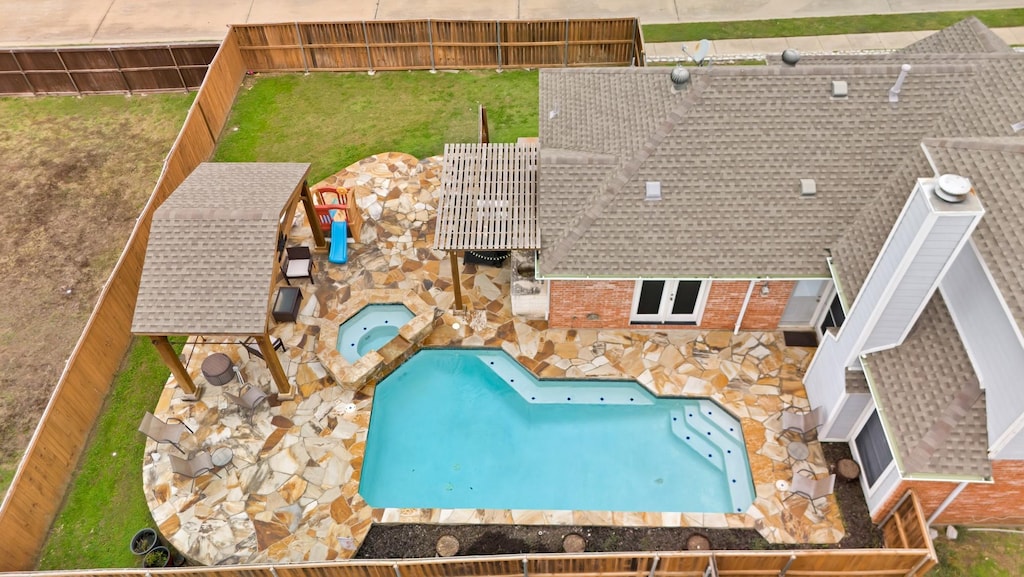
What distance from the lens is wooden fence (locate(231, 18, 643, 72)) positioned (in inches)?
1039

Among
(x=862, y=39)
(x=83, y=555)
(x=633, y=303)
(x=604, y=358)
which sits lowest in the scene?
(x=83, y=555)

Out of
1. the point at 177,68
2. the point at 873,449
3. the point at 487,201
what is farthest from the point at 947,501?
the point at 177,68

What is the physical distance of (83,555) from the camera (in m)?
14.9

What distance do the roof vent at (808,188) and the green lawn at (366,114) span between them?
1140 cm

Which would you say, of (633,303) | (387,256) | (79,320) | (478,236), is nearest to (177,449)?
(79,320)

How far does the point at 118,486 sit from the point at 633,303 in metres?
14.3

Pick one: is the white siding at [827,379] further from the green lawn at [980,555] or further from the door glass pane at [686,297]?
the green lawn at [980,555]

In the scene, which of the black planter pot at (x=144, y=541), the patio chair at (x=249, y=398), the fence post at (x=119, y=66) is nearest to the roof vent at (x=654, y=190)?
the patio chair at (x=249, y=398)

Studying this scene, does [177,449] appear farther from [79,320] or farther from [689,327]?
[689,327]

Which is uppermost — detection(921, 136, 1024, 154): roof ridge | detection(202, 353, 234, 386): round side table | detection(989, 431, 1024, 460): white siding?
detection(921, 136, 1024, 154): roof ridge

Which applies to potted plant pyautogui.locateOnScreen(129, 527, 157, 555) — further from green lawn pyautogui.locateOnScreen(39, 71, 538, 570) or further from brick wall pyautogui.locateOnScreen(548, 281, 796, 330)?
brick wall pyautogui.locateOnScreen(548, 281, 796, 330)

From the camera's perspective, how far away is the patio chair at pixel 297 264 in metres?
19.6

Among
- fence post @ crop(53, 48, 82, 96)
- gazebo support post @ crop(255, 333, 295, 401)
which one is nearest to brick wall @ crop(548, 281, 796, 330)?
gazebo support post @ crop(255, 333, 295, 401)

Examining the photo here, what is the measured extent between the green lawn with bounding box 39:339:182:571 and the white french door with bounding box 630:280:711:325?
13.7 m
